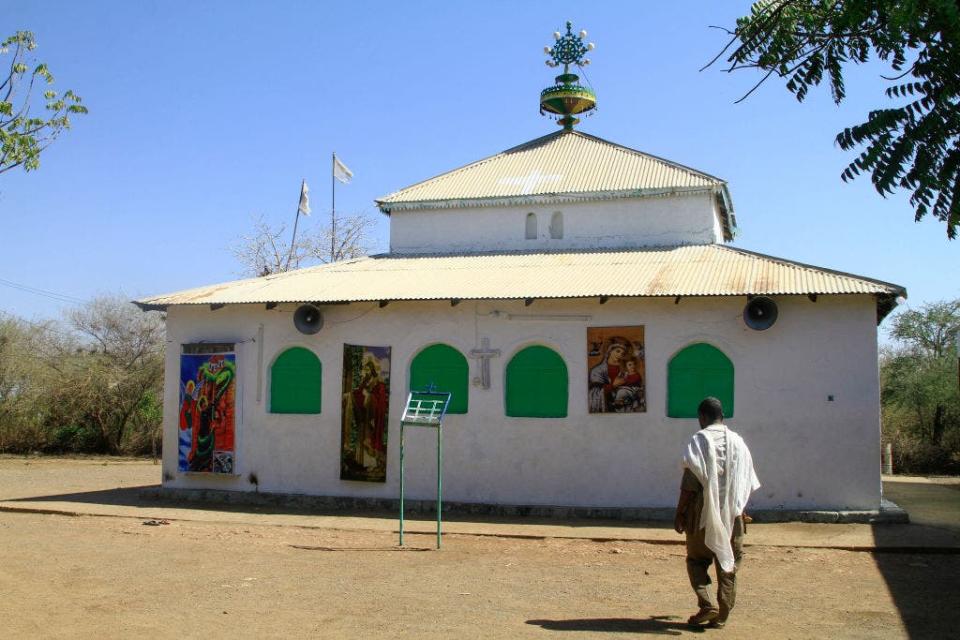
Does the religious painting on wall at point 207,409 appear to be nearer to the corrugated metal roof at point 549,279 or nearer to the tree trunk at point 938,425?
the corrugated metal roof at point 549,279

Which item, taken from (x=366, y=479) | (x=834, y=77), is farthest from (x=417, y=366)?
(x=834, y=77)

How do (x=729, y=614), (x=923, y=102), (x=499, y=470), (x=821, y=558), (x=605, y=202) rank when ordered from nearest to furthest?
1. (x=923, y=102)
2. (x=729, y=614)
3. (x=821, y=558)
4. (x=499, y=470)
5. (x=605, y=202)

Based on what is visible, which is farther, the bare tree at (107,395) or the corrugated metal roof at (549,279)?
the bare tree at (107,395)

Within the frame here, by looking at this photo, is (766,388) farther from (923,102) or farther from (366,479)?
(923,102)

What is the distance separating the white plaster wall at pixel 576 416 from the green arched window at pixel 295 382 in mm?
167

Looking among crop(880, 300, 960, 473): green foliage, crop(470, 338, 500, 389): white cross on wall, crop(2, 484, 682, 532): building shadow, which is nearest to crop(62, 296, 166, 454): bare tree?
crop(2, 484, 682, 532): building shadow

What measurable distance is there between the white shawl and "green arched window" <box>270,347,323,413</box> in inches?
402

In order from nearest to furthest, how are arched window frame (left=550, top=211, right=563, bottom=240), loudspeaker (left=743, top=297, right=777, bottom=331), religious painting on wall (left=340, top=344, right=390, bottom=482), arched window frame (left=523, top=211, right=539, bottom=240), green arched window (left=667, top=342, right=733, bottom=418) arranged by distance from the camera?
loudspeaker (left=743, top=297, right=777, bottom=331), green arched window (left=667, top=342, right=733, bottom=418), religious painting on wall (left=340, top=344, right=390, bottom=482), arched window frame (left=550, top=211, right=563, bottom=240), arched window frame (left=523, top=211, right=539, bottom=240)

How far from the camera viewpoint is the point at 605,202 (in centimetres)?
1914

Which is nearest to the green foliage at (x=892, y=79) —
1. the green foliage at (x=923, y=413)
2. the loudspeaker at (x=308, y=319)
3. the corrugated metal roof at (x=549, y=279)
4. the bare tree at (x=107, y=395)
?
the corrugated metal roof at (x=549, y=279)

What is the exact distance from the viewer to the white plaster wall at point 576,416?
1491 centimetres

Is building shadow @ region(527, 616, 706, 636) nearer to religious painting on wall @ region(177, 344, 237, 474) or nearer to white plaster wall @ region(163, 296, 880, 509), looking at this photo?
white plaster wall @ region(163, 296, 880, 509)

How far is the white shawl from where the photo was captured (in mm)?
7977

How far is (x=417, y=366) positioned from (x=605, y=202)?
5409 mm
